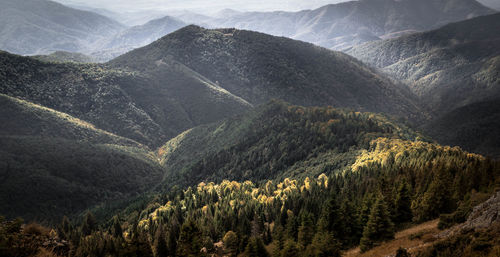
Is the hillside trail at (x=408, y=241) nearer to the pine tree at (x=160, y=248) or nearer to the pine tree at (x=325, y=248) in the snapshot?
the pine tree at (x=325, y=248)

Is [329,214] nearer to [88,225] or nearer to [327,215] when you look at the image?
[327,215]

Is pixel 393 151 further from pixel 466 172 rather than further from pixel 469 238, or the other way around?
pixel 469 238

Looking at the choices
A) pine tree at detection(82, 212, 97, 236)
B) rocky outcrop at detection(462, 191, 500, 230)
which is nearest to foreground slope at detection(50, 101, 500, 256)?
rocky outcrop at detection(462, 191, 500, 230)

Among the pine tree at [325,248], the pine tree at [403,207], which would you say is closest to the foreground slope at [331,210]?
the pine tree at [403,207]

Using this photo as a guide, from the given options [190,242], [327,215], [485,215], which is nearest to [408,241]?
[485,215]

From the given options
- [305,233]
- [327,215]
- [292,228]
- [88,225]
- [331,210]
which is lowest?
[88,225]

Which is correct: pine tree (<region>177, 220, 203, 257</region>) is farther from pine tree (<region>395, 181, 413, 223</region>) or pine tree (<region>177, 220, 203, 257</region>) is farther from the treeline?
pine tree (<region>395, 181, 413, 223</region>)

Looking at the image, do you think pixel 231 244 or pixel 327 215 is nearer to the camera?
pixel 327 215
